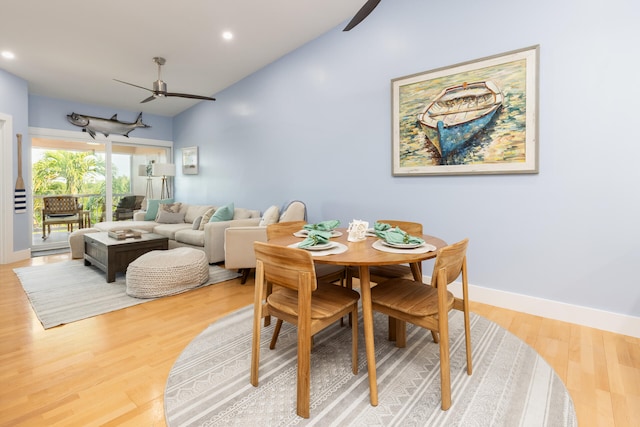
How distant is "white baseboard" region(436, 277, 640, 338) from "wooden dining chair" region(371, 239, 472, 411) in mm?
1260

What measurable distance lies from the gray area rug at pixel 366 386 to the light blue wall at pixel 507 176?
84 cm

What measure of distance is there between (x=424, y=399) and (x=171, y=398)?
1296 mm

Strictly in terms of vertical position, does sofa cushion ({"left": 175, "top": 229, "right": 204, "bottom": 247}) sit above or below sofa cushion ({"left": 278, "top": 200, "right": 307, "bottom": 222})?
below

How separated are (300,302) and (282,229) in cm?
108

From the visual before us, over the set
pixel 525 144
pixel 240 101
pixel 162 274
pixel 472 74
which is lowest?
pixel 162 274

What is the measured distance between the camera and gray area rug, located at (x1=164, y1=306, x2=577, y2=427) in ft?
4.82

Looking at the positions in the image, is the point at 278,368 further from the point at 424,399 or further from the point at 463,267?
the point at 463,267

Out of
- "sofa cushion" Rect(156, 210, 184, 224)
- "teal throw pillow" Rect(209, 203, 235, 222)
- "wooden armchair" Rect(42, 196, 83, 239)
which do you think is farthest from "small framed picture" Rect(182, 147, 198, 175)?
"teal throw pillow" Rect(209, 203, 235, 222)

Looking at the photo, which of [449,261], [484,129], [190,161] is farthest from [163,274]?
[190,161]

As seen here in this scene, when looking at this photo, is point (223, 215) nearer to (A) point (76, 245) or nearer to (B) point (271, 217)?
(B) point (271, 217)

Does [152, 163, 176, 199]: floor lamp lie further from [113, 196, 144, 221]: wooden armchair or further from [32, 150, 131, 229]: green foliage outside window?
[113, 196, 144, 221]: wooden armchair

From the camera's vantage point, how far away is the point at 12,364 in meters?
1.90

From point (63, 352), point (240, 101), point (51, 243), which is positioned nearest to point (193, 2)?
point (240, 101)

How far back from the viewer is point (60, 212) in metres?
5.43
